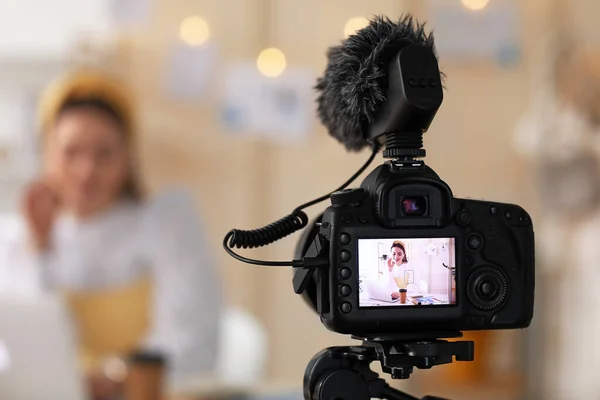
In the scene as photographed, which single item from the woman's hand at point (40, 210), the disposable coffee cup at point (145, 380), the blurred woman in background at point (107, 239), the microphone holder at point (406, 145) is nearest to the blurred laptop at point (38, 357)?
the disposable coffee cup at point (145, 380)

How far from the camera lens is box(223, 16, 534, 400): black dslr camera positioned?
716 mm

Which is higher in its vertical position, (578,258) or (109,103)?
(109,103)

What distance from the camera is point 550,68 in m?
2.99

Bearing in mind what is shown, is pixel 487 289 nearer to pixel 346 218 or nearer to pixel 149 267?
pixel 346 218

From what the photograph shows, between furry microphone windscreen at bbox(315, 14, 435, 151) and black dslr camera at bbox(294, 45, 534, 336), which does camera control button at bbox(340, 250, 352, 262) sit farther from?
furry microphone windscreen at bbox(315, 14, 435, 151)

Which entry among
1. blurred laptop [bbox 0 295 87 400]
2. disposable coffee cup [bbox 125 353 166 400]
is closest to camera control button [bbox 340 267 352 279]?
blurred laptop [bbox 0 295 87 400]

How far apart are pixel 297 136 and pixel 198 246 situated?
1.69 feet

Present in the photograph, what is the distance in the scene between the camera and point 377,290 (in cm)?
72

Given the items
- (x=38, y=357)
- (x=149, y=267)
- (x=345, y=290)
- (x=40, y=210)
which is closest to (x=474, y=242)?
(x=345, y=290)

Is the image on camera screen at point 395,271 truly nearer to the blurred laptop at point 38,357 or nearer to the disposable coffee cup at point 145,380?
the blurred laptop at point 38,357

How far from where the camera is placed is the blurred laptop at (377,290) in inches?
28.3

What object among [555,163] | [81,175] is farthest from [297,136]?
[555,163]

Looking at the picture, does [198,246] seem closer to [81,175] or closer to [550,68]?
[81,175]

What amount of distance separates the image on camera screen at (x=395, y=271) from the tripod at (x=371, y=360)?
1.5 inches
